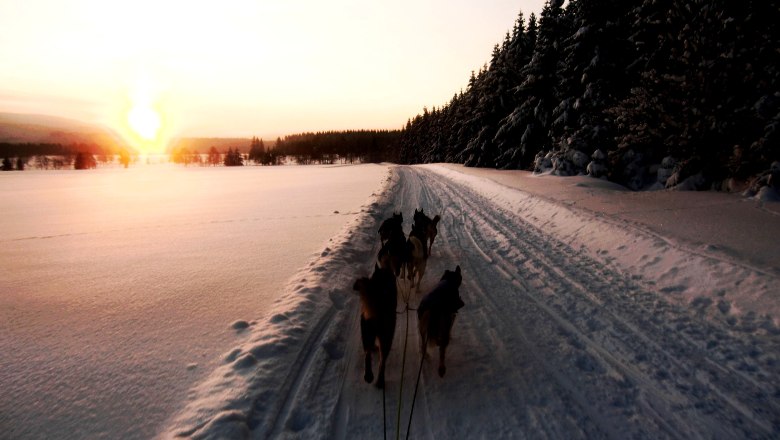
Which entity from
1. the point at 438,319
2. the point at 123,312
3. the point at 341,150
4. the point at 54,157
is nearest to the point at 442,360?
the point at 438,319

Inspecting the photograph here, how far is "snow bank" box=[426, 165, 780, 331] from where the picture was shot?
435 centimetres

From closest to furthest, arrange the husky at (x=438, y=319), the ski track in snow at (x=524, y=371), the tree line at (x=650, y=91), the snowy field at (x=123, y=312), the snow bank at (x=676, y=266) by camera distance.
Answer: the ski track in snow at (x=524, y=371) → the snowy field at (x=123, y=312) → the husky at (x=438, y=319) → the snow bank at (x=676, y=266) → the tree line at (x=650, y=91)

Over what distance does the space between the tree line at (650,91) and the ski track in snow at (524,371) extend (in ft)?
27.5

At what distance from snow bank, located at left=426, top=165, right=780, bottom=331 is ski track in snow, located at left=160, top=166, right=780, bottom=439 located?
0.33 feet

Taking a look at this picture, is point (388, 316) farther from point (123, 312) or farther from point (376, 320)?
point (123, 312)

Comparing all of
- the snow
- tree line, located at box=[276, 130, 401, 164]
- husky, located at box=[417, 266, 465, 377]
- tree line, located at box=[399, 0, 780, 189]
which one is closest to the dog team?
husky, located at box=[417, 266, 465, 377]

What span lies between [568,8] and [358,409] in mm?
30693

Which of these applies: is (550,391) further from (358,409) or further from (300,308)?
(300,308)

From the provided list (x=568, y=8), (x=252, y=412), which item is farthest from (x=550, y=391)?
(x=568, y=8)

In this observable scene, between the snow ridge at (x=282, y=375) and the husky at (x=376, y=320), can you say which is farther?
the husky at (x=376, y=320)

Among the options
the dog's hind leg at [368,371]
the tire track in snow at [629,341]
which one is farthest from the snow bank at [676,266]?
the dog's hind leg at [368,371]

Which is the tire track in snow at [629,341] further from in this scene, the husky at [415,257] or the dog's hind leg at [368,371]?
the dog's hind leg at [368,371]

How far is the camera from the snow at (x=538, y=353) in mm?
2670

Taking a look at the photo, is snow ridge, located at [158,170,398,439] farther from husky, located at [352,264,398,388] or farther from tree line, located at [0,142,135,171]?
tree line, located at [0,142,135,171]
